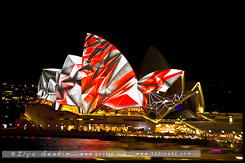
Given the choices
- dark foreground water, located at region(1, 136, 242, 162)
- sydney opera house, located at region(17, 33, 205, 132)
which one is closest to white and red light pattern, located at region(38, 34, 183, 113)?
sydney opera house, located at region(17, 33, 205, 132)

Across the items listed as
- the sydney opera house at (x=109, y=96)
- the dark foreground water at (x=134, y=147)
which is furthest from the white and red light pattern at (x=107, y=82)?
the dark foreground water at (x=134, y=147)

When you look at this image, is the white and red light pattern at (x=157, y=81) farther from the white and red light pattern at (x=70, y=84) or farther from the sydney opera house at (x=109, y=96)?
the white and red light pattern at (x=70, y=84)

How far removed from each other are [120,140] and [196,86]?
2046cm

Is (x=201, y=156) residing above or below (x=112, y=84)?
below

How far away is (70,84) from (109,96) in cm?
731

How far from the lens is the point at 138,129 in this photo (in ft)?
175

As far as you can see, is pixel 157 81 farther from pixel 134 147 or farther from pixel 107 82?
pixel 134 147

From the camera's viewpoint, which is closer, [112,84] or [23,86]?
[112,84]

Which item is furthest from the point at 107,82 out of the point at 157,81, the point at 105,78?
the point at 157,81

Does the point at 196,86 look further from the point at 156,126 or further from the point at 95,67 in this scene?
the point at 95,67

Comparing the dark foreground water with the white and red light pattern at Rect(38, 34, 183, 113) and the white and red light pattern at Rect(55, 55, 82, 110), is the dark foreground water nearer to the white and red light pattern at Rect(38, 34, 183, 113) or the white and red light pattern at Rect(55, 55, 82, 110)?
the white and red light pattern at Rect(38, 34, 183, 113)

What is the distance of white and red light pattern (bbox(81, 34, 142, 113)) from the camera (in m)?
54.9

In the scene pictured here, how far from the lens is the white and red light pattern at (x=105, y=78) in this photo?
54.9 m

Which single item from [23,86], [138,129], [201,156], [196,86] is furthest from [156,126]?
[23,86]
